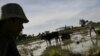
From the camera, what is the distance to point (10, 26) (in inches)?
58.2

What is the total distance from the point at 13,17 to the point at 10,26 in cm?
6

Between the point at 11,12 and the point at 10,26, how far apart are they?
3.4 inches

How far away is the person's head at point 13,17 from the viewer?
1418 millimetres

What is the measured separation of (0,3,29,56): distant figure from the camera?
1.39 metres

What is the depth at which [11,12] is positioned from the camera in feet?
4.65

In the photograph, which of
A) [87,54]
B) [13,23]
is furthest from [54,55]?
[13,23]

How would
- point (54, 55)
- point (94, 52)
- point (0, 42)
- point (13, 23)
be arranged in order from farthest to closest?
point (54, 55) < point (94, 52) < point (13, 23) < point (0, 42)

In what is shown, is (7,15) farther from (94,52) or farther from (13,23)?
(94,52)

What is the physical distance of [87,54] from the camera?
58.2ft

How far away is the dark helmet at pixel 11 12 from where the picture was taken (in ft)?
4.64

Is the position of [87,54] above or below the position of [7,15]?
below

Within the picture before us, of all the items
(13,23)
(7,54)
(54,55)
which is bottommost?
(54,55)

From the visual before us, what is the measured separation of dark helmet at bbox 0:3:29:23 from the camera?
142 centimetres

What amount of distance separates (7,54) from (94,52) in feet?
53.8
